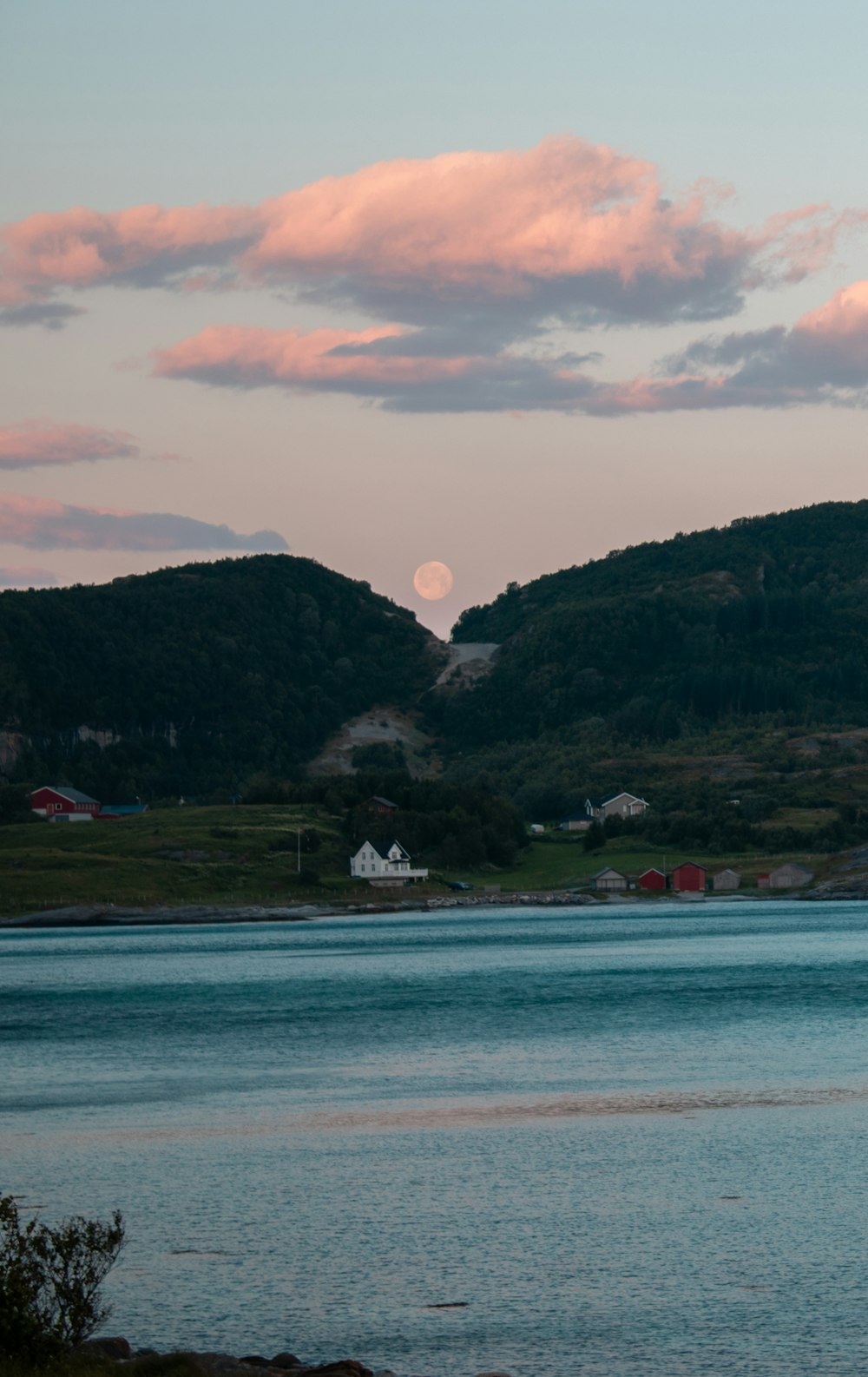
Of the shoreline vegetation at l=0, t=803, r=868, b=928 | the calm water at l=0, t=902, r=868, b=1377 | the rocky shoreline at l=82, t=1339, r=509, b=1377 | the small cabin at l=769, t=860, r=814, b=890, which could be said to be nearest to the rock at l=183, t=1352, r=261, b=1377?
the rocky shoreline at l=82, t=1339, r=509, b=1377

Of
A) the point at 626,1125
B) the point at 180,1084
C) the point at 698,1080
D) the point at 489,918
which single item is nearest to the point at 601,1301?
the point at 626,1125

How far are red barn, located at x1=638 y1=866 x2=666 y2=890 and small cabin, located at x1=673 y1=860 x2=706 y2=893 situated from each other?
1.93m

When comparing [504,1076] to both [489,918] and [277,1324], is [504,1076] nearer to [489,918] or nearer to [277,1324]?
[277,1324]

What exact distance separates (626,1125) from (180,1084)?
51.4 feet

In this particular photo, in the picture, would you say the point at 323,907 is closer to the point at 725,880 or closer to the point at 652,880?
the point at 652,880

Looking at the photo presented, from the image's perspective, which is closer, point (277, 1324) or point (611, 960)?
point (277, 1324)

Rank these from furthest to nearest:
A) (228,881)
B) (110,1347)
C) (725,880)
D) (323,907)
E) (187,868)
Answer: (725,880), (323,907), (228,881), (187,868), (110,1347)

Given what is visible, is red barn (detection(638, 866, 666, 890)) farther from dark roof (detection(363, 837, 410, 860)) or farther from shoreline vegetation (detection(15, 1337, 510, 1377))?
shoreline vegetation (detection(15, 1337, 510, 1377))

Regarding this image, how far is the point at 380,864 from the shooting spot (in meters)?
192

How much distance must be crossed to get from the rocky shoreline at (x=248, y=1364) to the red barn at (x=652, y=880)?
17834cm

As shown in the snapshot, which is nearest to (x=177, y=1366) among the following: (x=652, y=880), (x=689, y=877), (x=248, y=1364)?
(x=248, y=1364)

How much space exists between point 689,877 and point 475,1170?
163 meters

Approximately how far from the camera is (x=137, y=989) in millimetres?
89812

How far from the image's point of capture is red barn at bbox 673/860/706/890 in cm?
19350
